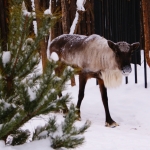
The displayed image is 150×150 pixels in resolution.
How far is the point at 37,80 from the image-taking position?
2.65 m

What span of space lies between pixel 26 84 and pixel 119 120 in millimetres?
4212

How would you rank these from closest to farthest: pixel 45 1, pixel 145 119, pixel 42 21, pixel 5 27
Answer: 1. pixel 42 21
2. pixel 5 27
3. pixel 145 119
4. pixel 45 1

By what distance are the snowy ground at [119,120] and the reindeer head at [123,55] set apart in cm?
102

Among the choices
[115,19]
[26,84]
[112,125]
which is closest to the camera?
[26,84]

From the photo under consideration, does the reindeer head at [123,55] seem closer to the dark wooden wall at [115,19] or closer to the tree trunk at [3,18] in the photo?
the tree trunk at [3,18]

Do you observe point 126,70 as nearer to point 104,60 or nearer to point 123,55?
point 123,55

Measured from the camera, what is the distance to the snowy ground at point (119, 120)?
4.38m

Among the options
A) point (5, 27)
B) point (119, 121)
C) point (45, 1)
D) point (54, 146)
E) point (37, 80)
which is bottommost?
point (119, 121)

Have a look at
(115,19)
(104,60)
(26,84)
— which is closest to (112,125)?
(104,60)

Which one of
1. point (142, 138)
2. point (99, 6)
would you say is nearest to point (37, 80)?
point (142, 138)

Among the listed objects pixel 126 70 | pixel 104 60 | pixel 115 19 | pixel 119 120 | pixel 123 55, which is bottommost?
pixel 119 120

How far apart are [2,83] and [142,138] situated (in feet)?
10.4

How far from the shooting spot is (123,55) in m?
5.71

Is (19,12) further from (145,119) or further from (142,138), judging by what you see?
(145,119)
